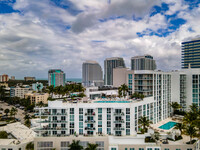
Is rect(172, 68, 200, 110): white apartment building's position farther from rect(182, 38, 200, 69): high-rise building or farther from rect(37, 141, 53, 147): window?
rect(37, 141, 53, 147): window

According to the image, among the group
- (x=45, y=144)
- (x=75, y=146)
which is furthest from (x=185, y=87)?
(x=45, y=144)

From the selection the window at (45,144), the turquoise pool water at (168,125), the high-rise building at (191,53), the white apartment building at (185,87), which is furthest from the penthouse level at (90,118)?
the high-rise building at (191,53)

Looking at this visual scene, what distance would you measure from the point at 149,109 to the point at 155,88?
36.6 ft

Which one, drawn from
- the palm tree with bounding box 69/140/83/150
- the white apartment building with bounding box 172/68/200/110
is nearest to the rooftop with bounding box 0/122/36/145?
the palm tree with bounding box 69/140/83/150

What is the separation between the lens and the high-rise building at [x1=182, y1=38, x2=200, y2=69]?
128 metres

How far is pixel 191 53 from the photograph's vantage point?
13150 centimetres

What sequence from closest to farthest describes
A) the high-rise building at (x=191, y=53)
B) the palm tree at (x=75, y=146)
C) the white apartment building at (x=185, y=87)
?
the palm tree at (x=75, y=146), the white apartment building at (x=185, y=87), the high-rise building at (x=191, y=53)

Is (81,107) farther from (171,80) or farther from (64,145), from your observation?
(171,80)

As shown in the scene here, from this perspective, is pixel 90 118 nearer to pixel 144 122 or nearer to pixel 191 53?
pixel 144 122

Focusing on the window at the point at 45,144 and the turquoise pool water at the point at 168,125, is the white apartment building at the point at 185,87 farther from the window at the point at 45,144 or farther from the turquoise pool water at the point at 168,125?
the window at the point at 45,144

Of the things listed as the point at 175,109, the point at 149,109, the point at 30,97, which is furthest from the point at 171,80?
the point at 30,97

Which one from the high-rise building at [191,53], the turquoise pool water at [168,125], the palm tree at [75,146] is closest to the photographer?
the palm tree at [75,146]

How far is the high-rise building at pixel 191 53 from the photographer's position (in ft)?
420

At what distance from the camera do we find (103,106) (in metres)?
51.3
